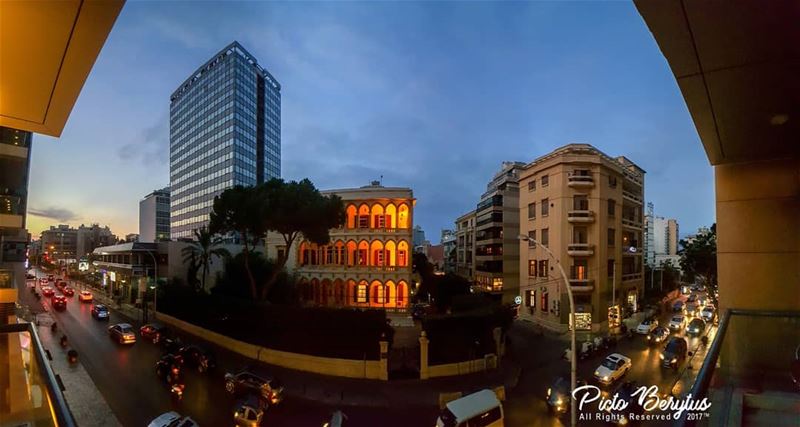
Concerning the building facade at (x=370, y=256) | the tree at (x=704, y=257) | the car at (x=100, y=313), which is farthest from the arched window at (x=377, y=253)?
the tree at (x=704, y=257)

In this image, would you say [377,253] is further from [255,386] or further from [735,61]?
[735,61]

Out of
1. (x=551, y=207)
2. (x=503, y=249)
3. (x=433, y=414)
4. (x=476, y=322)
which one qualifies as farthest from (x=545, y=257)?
(x=433, y=414)

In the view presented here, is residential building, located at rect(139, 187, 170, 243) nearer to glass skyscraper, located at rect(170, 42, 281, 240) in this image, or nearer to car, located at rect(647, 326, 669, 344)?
glass skyscraper, located at rect(170, 42, 281, 240)

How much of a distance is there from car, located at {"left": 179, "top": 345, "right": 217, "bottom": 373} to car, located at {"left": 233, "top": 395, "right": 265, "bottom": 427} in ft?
21.9

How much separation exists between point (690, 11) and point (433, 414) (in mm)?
14578

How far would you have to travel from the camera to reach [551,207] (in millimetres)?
31828

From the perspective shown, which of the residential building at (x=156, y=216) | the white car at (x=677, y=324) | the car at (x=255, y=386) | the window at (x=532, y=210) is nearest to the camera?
the car at (x=255, y=386)

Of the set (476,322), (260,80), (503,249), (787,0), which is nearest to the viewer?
(787,0)

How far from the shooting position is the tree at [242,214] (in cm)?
2458

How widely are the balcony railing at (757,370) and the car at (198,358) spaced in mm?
19905

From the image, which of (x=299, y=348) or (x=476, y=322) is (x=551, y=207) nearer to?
(x=476, y=322)

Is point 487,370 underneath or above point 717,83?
underneath

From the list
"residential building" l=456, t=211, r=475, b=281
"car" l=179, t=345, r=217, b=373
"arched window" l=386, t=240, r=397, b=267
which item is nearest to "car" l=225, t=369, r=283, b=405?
"car" l=179, t=345, r=217, b=373

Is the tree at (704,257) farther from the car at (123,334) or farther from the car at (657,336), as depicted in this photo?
the car at (123,334)
